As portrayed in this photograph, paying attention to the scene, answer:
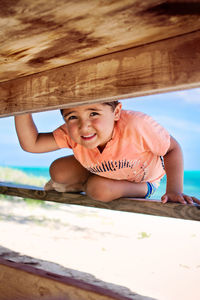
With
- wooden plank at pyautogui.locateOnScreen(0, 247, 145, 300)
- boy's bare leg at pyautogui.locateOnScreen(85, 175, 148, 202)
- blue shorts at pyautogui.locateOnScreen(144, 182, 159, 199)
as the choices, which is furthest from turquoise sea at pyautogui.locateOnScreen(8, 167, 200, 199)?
wooden plank at pyautogui.locateOnScreen(0, 247, 145, 300)

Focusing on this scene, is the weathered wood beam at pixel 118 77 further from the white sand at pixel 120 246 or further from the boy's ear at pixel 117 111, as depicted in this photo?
the white sand at pixel 120 246

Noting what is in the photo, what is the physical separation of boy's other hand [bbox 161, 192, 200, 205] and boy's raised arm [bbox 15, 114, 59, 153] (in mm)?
951

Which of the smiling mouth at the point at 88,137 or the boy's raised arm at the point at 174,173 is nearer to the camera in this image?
the boy's raised arm at the point at 174,173

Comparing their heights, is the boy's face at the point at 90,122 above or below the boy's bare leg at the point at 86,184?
above

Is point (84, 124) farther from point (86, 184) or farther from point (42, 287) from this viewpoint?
point (42, 287)

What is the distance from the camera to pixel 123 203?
6.04ft

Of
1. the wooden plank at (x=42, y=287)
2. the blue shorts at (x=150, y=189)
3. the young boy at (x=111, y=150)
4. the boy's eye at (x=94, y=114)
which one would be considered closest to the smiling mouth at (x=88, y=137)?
the young boy at (x=111, y=150)

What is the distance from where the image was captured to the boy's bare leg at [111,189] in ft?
6.23

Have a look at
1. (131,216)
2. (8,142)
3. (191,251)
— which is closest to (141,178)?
(191,251)

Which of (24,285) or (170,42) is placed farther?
(24,285)

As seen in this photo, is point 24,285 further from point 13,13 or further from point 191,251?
point 191,251

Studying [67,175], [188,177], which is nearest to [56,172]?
[67,175]

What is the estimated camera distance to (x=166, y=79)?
0.96 meters

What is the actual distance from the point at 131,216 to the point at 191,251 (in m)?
3.63
